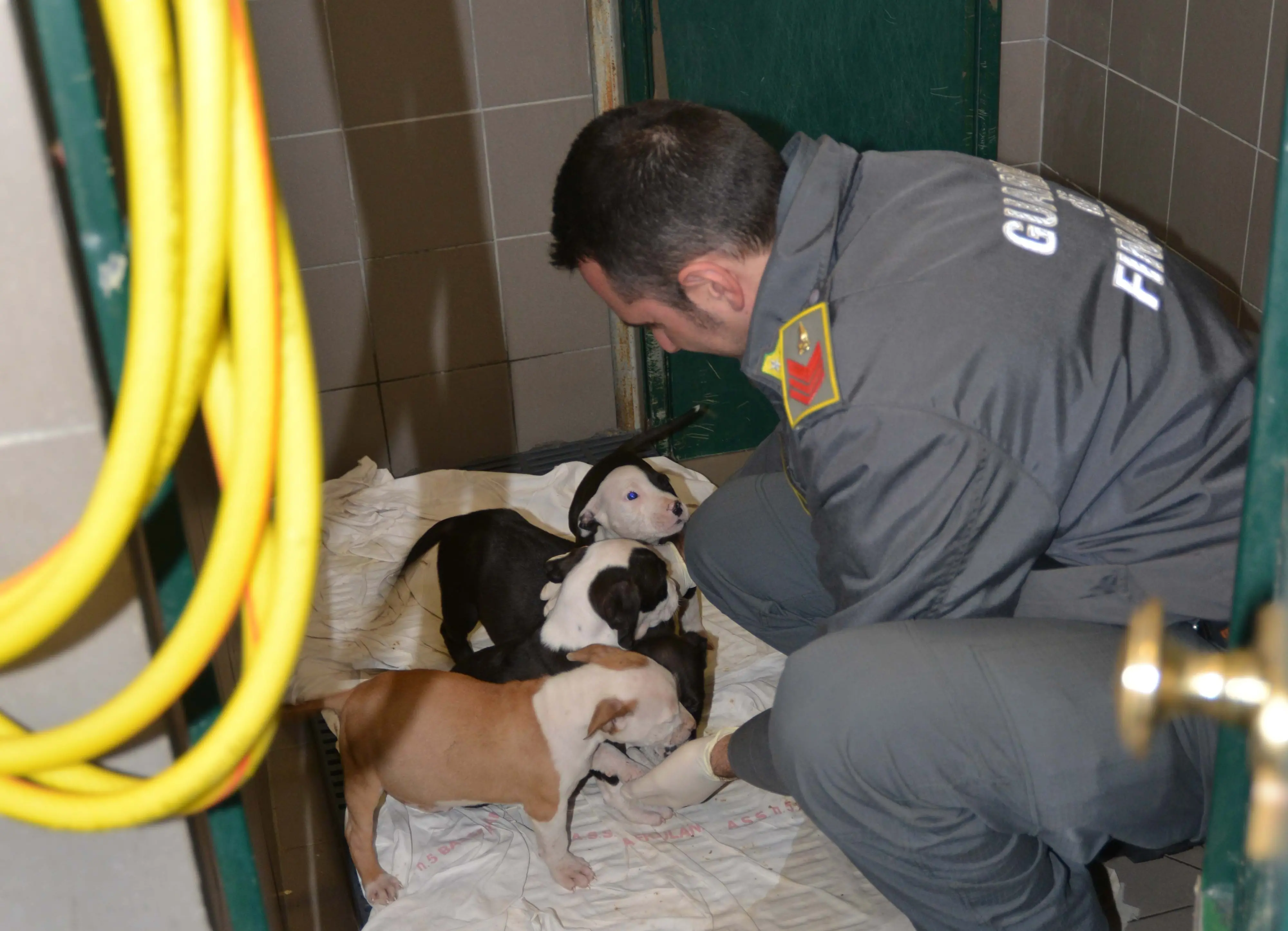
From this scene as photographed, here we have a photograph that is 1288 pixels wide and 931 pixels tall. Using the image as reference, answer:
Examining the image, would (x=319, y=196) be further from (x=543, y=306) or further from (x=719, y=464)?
(x=719, y=464)

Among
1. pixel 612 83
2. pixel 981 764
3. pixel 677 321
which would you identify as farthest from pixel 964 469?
pixel 612 83

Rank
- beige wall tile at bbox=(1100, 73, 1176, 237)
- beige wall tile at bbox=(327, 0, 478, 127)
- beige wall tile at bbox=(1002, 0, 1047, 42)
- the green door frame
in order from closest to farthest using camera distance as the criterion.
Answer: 1. the green door frame
2. beige wall tile at bbox=(1100, 73, 1176, 237)
3. beige wall tile at bbox=(327, 0, 478, 127)
4. beige wall tile at bbox=(1002, 0, 1047, 42)

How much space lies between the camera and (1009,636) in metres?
1.47

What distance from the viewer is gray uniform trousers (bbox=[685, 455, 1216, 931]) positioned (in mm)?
1430

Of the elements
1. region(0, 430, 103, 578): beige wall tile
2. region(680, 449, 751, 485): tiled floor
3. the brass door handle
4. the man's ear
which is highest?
region(0, 430, 103, 578): beige wall tile

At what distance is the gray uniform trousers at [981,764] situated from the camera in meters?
1.43

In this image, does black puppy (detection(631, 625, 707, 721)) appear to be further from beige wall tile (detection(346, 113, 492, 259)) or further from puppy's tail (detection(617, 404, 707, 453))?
beige wall tile (detection(346, 113, 492, 259))

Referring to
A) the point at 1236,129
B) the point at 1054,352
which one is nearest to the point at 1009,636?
the point at 1054,352

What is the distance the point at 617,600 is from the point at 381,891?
0.56 metres

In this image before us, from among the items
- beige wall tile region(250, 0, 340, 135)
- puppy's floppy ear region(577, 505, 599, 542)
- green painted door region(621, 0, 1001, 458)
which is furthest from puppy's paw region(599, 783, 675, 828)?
beige wall tile region(250, 0, 340, 135)

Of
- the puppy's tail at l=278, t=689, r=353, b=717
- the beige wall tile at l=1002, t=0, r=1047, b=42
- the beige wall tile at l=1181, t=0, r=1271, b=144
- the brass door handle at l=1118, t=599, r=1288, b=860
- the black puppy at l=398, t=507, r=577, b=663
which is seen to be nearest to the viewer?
the brass door handle at l=1118, t=599, r=1288, b=860

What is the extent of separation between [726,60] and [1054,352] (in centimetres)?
148

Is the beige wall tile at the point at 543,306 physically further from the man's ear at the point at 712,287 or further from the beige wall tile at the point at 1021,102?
the man's ear at the point at 712,287

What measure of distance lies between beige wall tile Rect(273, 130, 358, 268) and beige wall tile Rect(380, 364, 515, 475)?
347 millimetres
